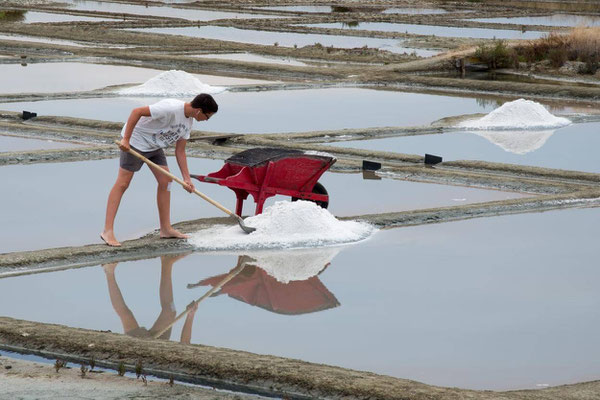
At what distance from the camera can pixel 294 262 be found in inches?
252

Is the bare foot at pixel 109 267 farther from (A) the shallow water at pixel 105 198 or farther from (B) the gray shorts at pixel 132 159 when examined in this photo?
(B) the gray shorts at pixel 132 159

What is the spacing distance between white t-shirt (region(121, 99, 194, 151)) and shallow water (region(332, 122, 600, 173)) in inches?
176

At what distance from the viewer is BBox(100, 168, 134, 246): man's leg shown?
6500mm

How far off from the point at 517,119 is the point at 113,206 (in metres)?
7.03

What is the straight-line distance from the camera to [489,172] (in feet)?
32.5

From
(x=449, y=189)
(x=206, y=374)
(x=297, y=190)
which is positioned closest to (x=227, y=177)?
(x=297, y=190)

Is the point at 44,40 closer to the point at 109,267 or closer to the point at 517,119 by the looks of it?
the point at 517,119

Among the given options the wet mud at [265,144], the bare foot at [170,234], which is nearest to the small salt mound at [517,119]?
the wet mud at [265,144]

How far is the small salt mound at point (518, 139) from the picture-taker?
11.4 meters

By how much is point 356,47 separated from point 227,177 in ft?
54.1

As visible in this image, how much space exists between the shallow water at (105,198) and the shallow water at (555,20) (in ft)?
71.0

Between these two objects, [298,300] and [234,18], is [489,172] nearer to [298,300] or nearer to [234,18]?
[298,300]

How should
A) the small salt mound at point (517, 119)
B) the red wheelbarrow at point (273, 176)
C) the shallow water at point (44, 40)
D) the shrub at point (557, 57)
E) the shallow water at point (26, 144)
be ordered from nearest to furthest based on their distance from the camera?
1. the red wheelbarrow at point (273, 176)
2. the shallow water at point (26, 144)
3. the small salt mound at point (517, 119)
4. the shrub at point (557, 57)
5. the shallow water at point (44, 40)

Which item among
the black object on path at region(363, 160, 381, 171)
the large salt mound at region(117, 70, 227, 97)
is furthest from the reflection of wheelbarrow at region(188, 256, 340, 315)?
the large salt mound at region(117, 70, 227, 97)
